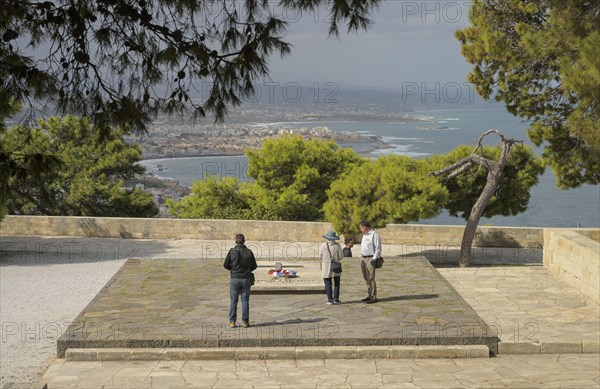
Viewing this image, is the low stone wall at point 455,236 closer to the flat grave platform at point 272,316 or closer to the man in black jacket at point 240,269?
the flat grave platform at point 272,316

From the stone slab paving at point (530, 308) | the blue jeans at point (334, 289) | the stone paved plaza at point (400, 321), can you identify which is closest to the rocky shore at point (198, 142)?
the stone slab paving at point (530, 308)

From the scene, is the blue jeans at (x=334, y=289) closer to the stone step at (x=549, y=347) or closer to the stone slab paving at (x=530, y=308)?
the stone slab paving at (x=530, y=308)

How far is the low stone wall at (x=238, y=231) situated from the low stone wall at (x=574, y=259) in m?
4.89

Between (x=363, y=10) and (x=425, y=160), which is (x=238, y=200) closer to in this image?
(x=425, y=160)

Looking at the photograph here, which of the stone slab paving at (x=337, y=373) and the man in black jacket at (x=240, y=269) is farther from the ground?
the man in black jacket at (x=240, y=269)

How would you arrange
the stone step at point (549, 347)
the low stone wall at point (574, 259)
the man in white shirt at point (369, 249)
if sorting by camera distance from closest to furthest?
the stone step at point (549, 347)
the man in white shirt at point (369, 249)
the low stone wall at point (574, 259)

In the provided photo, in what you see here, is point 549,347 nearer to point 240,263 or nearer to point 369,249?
point 369,249

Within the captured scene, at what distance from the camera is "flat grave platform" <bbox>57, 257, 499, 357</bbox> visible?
1264 cm

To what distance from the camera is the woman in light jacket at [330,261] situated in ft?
47.4

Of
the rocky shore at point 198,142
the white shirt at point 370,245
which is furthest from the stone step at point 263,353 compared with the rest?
the rocky shore at point 198,142

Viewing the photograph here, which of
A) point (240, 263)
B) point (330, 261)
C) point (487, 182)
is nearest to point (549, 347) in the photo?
point (330, 261)

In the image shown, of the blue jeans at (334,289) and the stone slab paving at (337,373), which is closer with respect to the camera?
the stone slab paving at (337,373)

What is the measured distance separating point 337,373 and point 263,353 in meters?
1.20

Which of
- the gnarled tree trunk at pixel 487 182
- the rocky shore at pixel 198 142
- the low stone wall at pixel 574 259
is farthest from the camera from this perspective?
the rocky shore at pixel 198 142
